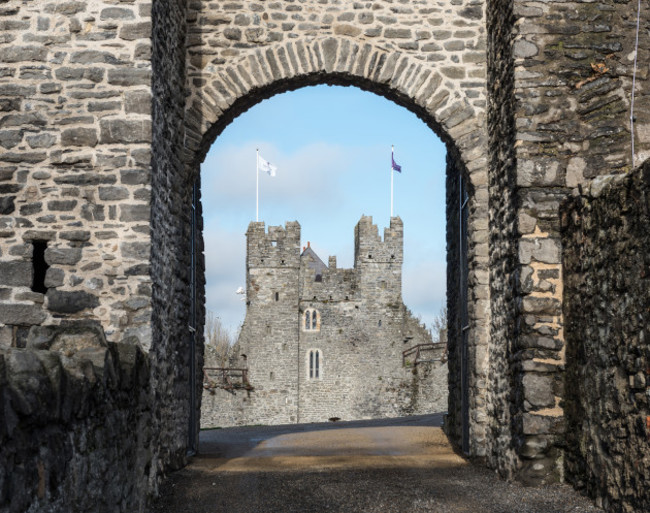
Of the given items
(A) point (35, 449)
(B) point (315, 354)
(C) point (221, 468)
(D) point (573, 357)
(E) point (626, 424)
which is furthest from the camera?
(B) point (315, 354)

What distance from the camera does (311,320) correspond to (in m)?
42.3

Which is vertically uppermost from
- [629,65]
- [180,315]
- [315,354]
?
[629,65]

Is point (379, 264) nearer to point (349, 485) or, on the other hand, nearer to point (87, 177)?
point (349, 485)

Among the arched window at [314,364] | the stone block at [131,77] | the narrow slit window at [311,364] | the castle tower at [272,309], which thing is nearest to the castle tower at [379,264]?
the castle tower at [272,309]

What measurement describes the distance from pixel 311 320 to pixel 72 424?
3908cm

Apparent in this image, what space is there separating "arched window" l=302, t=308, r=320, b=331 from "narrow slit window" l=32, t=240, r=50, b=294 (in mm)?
35688

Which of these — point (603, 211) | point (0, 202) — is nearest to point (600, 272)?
point (603, 211)

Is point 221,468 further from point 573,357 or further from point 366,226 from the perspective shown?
point 366,226

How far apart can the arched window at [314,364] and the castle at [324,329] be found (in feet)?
0.17

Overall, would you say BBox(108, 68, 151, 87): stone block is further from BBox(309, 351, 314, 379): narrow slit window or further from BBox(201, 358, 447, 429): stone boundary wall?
BBox(309, 351, 314, 379): narrow slit window

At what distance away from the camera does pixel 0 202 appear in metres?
6.73

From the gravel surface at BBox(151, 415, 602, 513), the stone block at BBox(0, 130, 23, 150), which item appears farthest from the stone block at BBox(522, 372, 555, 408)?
the stone block at BBox(0, 130, 23, 150)

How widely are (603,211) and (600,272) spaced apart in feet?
1.44

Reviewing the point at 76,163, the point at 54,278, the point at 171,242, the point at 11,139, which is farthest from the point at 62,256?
the point at 171,242
